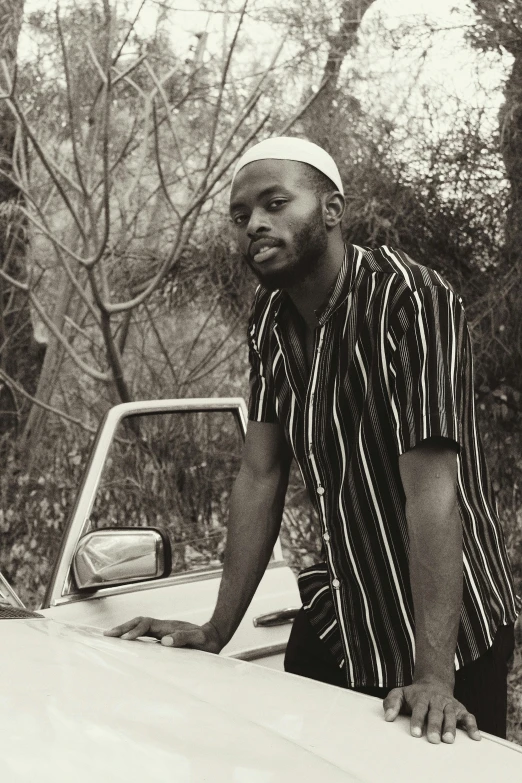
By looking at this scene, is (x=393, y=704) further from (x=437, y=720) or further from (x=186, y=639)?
(x=186, y=639)

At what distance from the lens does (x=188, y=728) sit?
4.95 feet

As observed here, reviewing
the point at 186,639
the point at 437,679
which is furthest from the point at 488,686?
the point at 186,639

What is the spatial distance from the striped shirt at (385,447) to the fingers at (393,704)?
0.33 metres

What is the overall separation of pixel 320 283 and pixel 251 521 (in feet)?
2.01

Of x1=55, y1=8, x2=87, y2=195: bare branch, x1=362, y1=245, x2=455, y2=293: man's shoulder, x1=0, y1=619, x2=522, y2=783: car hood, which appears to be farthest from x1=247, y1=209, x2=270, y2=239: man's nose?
x1=55, y1=8, x2=87, y2=195: bare branch

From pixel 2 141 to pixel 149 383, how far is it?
176cm

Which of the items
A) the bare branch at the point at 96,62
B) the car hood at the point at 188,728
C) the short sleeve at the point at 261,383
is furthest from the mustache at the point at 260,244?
the bare branch at the point at 96,62

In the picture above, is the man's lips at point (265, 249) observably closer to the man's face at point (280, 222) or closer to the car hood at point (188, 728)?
the man's face at point (280, 222)

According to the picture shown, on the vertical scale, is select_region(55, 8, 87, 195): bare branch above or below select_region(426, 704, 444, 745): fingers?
above

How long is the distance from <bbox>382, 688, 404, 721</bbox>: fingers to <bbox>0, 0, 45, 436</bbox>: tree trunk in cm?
500

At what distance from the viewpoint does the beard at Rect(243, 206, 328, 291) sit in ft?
7.37

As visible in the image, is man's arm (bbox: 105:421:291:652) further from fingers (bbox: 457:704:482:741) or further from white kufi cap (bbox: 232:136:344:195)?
fingers (bbox: 457:704:482:741)

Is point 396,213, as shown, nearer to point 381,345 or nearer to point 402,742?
point 381,345

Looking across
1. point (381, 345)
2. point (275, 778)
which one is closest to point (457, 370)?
point (381, 345)
